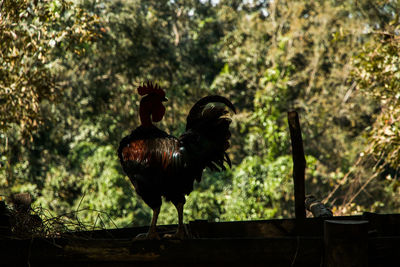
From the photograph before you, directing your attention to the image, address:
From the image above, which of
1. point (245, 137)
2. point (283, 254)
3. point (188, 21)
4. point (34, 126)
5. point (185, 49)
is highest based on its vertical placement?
point (188, 21)

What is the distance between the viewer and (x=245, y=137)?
568 inches

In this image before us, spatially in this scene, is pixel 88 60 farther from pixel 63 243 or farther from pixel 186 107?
pixel 63 243

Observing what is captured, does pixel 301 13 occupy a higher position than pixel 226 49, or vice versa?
pixel 301 13

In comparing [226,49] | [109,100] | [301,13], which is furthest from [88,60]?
[301,13]

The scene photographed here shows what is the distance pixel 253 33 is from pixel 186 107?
395cm

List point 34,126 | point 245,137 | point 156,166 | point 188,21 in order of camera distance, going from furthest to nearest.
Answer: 1. point 188,21
2. point 245,137
3. point 34,126
4. point 156,166

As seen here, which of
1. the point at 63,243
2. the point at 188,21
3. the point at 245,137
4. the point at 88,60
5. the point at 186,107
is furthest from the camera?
the point at 188,21

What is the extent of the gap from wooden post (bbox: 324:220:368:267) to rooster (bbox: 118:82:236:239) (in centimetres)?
108

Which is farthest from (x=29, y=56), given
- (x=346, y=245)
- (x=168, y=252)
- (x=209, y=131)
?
(x=346, y=245)

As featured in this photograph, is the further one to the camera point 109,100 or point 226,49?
point 226,49

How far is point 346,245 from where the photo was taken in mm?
2098

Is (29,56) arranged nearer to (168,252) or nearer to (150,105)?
(150,105)

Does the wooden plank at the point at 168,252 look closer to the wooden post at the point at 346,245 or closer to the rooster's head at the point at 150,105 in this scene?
the wooden post at the point at 346,245

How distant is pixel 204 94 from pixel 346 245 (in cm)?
1191
